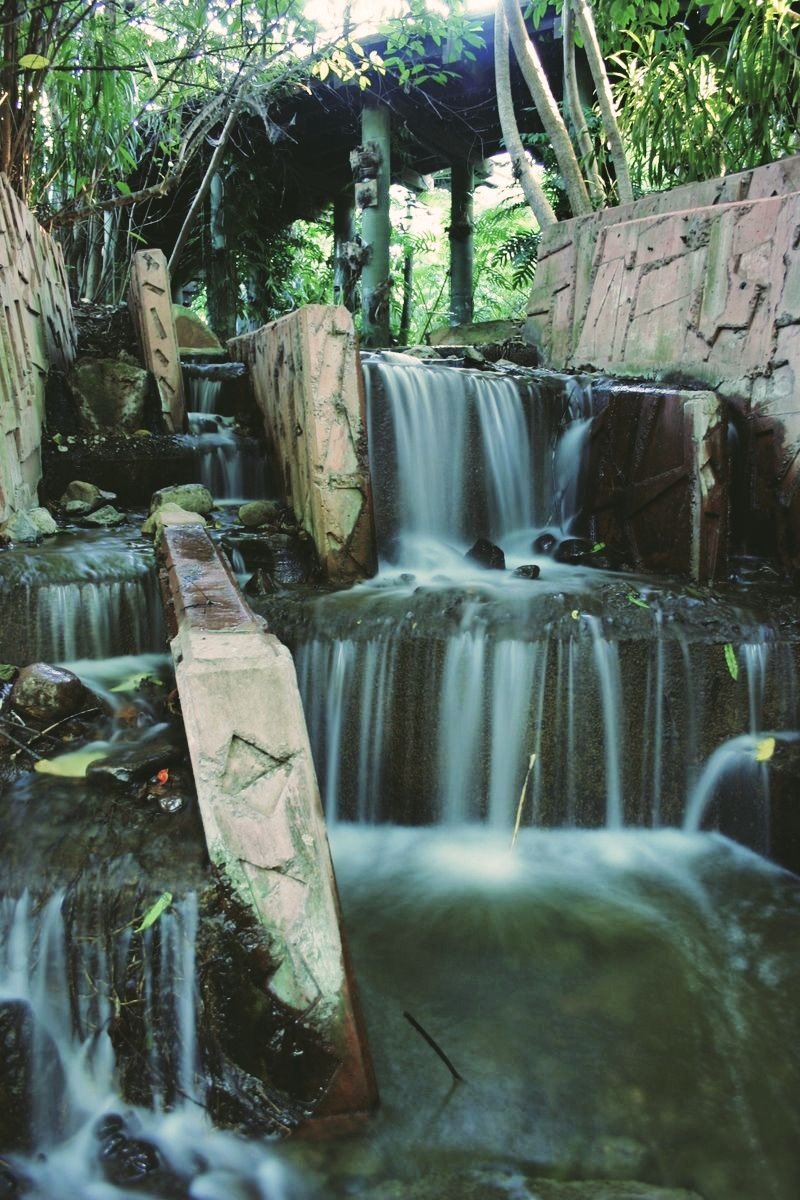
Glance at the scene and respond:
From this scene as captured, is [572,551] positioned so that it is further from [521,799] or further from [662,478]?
[521,799]

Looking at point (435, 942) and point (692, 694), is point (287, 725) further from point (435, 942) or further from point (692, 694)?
point (692, 694)

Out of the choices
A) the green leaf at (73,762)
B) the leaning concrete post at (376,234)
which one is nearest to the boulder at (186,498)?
the green leaf at (73,762)

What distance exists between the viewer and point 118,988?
2330 mm

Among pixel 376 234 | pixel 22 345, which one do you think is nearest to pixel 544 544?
pixel 22 345

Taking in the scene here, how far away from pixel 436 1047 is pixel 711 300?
5038mm

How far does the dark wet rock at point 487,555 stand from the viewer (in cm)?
531

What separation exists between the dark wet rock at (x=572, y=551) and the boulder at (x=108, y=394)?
341cm

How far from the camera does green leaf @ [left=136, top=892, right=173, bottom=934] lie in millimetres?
2318

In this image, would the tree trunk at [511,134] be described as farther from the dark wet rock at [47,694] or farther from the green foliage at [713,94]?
the dark wet rock at [47,694]

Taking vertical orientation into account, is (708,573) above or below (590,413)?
below

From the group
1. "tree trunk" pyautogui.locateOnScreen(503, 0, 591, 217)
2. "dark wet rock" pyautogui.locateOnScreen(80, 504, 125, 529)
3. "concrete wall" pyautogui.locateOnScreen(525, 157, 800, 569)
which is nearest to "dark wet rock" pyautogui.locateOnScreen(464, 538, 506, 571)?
"concrete wall" pyautogui.locateOnScreen(525, 157, 800, 569)

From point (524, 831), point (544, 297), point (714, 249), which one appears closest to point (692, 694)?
point (524, 831)

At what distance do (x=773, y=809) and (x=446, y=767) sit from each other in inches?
58.2

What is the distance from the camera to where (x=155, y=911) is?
232 cm
